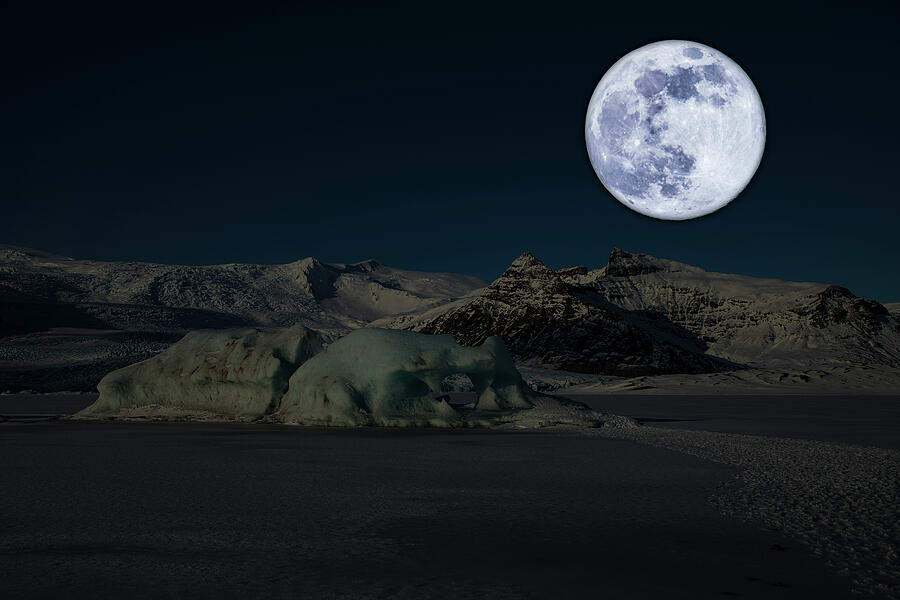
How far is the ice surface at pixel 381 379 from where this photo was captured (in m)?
15.1

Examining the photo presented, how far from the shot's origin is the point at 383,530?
5.40 metres

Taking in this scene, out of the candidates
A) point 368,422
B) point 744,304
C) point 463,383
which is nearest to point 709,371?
point 744,304

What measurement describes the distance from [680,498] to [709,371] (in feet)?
243

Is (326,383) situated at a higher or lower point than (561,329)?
lower

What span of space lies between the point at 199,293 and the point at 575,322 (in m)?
80.4

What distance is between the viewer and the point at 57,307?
81.8 metres

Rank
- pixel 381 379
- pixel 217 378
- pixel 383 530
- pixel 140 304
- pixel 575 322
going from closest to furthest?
1. pixel 383 530
2. pixel 381 379
3. pixel 217 378
4. pixel 575 322
5. pixel 140 304

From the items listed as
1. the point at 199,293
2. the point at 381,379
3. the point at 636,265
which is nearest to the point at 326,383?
the point at 381,379

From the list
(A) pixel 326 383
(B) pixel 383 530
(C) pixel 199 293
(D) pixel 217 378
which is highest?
(C) pixel 199 293

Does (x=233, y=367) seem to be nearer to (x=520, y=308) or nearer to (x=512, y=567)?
(x=512, y=567)

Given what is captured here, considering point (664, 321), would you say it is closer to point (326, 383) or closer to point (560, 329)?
point (560, 329)

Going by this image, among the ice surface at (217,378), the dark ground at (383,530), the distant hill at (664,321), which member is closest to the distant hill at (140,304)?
the distant hill at (664,321)

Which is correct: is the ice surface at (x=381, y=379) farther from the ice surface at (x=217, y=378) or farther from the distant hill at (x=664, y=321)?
the distant hill at (x=664, y=321)

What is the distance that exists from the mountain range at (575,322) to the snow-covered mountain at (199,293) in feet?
1.56
